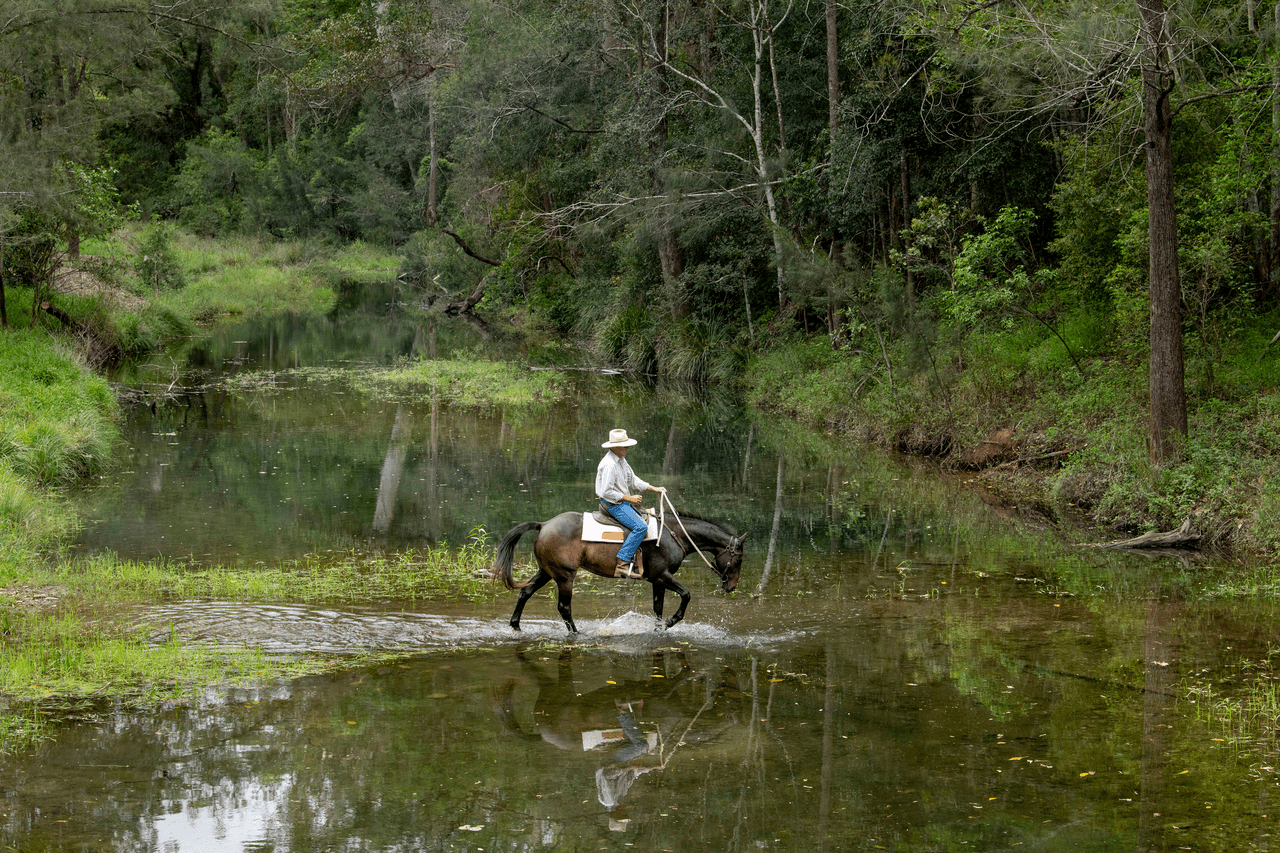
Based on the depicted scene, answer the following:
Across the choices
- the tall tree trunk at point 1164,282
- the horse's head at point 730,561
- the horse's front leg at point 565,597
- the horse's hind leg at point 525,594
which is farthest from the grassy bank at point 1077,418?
the horse's hind leg at point 525,594

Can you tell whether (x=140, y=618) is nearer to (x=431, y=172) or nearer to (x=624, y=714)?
(x=624, y=714)

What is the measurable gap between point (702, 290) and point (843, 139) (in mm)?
7977

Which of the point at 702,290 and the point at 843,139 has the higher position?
the point at 843,139

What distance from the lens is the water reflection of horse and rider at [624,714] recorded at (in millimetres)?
7703

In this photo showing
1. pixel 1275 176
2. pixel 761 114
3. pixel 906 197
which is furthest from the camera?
pixel 761 114

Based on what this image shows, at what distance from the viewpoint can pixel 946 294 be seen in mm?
20781

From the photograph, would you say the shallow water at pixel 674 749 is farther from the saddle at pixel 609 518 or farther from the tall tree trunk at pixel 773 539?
the tall tree trunk at pixel 773 539

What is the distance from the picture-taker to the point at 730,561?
1135cm

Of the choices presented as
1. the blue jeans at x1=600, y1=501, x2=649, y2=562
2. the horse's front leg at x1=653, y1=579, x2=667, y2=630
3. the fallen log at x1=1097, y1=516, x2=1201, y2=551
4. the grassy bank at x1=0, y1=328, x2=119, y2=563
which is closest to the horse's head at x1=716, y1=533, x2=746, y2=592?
the horse's front leg at x1=653, y1=579, x2=667, y2=630

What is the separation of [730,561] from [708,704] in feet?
8.71

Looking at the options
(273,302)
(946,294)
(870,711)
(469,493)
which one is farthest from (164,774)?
(273,302)

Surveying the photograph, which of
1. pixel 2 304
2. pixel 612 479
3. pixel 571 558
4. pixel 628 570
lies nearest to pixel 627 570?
pixel 628 570

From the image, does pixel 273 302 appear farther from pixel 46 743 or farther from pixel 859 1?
pixel 46 743

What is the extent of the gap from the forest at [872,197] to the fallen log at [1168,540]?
1.08 ft
